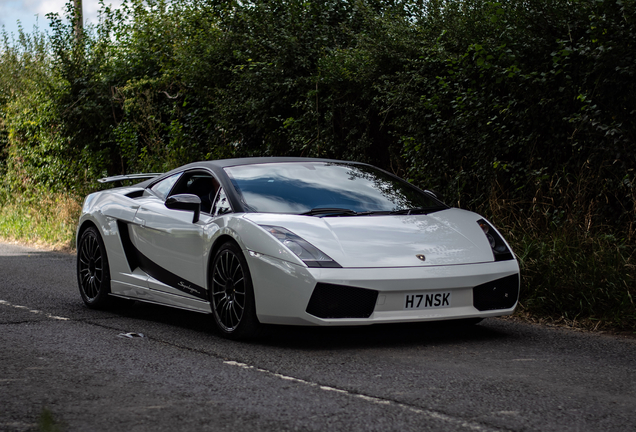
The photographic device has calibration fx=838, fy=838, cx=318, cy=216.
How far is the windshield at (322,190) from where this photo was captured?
6262 millimetres

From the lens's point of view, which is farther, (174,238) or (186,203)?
(174,238)

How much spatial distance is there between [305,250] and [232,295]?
73 centimetres

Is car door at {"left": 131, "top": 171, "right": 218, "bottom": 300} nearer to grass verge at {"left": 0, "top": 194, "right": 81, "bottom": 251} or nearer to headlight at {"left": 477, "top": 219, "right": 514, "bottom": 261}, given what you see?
headlight at {"left": 477, "top": 219, "right": 514, "bottom": 261}

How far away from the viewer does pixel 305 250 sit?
549cm

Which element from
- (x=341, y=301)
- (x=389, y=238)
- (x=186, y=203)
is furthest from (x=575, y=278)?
(x=186, y=203)

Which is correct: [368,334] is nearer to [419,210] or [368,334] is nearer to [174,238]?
[419,210]

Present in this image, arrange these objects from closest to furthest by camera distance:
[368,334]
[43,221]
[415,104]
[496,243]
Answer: [496,243]
[368,334]
[415,104]
[43,221]

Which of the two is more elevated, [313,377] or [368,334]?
[313,377]

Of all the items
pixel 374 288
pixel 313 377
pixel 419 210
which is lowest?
pixel 313 377

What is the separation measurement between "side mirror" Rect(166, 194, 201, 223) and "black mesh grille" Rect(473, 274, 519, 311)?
2187mm

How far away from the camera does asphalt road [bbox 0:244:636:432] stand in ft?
12.7

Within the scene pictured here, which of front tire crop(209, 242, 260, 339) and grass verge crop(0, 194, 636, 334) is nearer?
front tire crop(209, 242, 260, 339)

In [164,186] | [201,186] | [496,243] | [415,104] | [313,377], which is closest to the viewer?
[313,377]

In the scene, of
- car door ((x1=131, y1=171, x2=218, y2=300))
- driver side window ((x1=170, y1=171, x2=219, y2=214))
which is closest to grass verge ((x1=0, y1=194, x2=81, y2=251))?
car door ((x1=131, y1=171, x2=218, y2=300))
